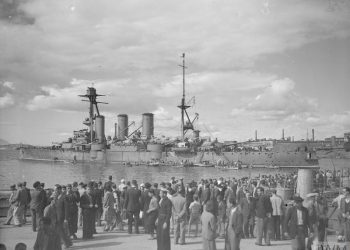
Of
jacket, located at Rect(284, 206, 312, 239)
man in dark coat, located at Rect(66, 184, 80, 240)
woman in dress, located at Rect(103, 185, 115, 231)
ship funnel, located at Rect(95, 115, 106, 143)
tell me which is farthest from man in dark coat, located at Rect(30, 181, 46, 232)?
ship funnel, located at Rect(95, 115, 106, 143)

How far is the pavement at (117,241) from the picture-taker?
8484mm

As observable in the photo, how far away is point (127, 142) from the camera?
77500 mm

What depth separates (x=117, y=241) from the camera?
9.06 metres

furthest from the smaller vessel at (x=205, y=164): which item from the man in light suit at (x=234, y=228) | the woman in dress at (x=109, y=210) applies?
the man in light suit at (x=234, y=228)

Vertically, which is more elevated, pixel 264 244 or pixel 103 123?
pixel 103 123

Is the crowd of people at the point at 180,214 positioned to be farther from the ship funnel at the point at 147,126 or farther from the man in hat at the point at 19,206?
the ship funnel at the point at 147,126

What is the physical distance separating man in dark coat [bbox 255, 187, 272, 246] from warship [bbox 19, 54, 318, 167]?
53019 mm

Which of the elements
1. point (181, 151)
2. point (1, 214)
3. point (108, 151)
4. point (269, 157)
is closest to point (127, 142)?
point (108, 151)

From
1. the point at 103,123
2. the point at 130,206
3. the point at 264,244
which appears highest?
the point at 103,123

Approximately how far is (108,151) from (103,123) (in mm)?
8169

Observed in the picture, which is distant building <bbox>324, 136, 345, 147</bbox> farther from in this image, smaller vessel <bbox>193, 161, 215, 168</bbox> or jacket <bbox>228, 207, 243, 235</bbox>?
jacket <bbox>228, 207, 243, 235</bbox>

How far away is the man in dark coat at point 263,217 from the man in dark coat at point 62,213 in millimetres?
4410

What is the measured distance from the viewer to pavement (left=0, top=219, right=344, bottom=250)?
8.48 metres

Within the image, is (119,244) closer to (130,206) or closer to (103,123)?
(130,206)
